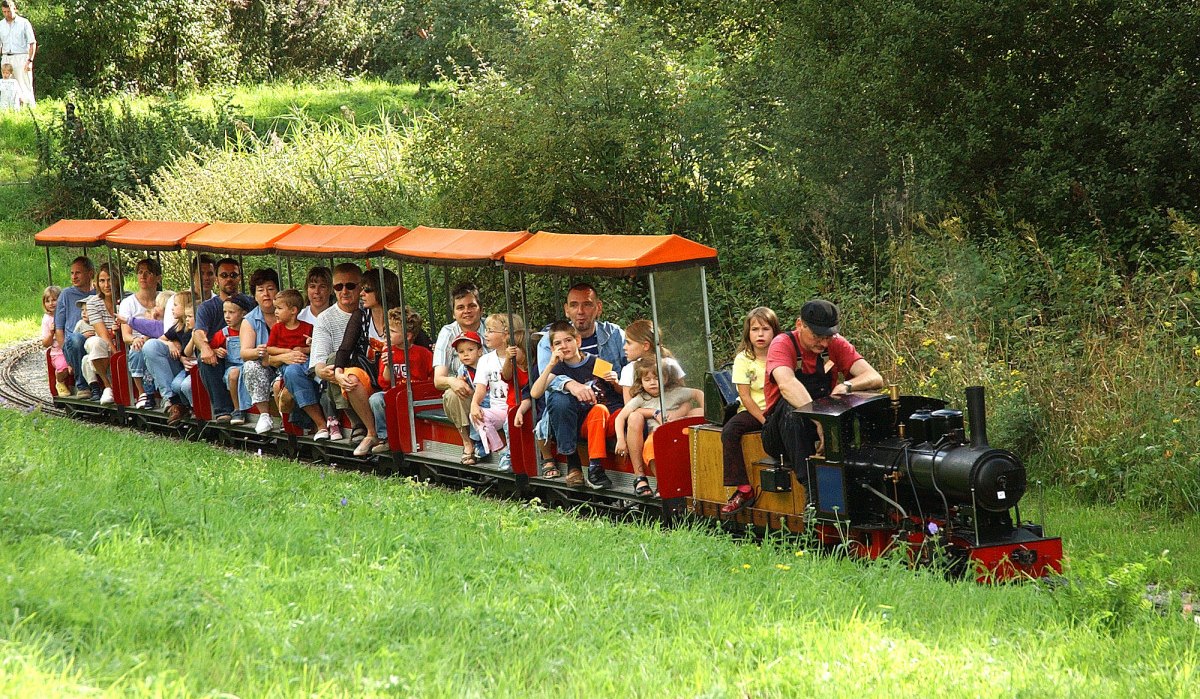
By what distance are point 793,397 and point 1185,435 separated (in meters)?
3.18

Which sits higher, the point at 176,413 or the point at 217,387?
the point at 217,387

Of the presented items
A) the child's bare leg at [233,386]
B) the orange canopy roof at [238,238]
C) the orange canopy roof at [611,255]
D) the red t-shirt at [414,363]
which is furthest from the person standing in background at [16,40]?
the orange canopy roof at [611,255]

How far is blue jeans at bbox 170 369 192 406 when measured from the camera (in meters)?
14.4

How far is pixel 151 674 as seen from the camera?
484 cm

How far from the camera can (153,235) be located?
15.2 meters

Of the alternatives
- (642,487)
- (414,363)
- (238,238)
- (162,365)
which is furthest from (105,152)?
(642,487)

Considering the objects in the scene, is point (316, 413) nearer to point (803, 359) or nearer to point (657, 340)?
point (657, 340)

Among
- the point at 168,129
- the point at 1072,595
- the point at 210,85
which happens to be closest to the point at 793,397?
the point at 1072,595

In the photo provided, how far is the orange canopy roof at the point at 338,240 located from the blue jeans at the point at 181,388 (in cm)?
205

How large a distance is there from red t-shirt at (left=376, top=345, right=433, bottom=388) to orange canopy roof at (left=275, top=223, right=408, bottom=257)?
0.94 m

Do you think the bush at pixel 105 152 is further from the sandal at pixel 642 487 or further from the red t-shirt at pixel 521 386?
the sandal at pixel 642 487

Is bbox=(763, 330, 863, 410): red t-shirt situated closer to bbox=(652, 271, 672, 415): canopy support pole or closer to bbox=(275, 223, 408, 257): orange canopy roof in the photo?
bbox=(652, 271, 672, 415): canopy support pole

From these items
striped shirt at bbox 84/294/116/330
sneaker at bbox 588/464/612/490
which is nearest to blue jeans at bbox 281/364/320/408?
sneaker at bbox 588/464/612/490

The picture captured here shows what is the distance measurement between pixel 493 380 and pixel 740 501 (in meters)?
2.97
